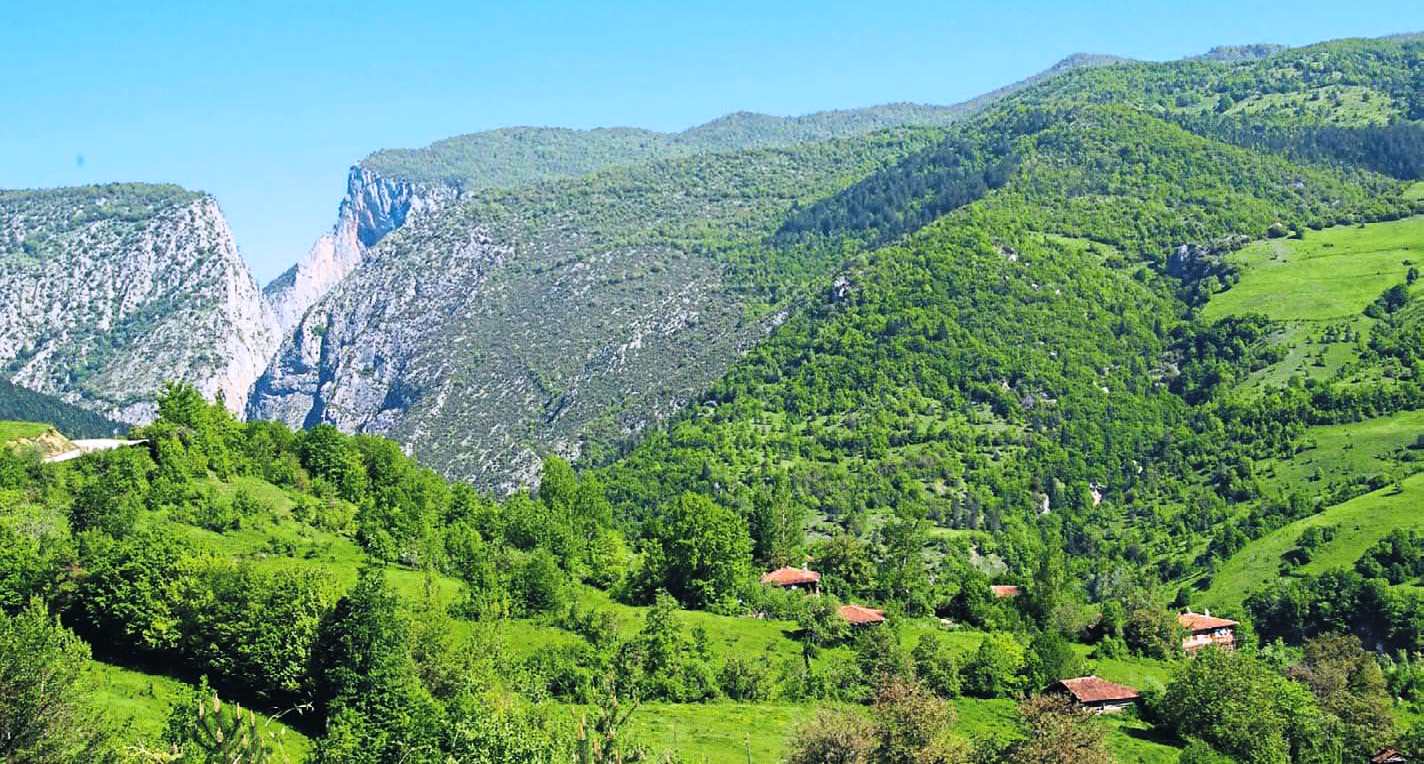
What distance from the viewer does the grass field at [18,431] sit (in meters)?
111

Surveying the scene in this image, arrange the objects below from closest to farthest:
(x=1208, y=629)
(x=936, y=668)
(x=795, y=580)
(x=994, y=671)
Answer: (x=936, y=668) < (x=994, y=671) < (x=795, y=580) < (x=1208, y=629)

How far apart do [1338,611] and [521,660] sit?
105 m

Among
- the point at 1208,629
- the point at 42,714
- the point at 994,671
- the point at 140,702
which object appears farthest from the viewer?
the point at 1208,629

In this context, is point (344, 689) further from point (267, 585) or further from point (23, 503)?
point (23, 503)

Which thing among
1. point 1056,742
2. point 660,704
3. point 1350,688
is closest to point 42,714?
point 660,704

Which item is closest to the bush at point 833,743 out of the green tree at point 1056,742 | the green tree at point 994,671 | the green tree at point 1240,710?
the green tree at point 1056,742

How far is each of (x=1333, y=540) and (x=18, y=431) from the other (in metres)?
145

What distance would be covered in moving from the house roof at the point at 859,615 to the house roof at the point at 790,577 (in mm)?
8465

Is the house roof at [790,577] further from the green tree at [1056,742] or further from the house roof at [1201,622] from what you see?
the green tree at [1056,742]

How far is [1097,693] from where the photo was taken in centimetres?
10206

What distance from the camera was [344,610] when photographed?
7556cm

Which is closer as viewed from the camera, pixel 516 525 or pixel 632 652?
pixel 632 652

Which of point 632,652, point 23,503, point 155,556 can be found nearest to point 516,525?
point 632,652

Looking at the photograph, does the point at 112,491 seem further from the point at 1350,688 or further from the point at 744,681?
the point at 1350,688
